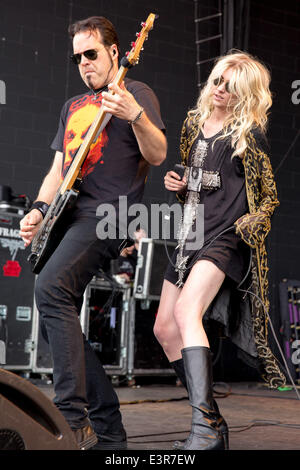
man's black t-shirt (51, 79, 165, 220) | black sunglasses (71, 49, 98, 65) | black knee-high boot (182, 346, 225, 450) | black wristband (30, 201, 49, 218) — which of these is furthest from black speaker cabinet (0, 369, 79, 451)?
black sunglasses (71, 49, 98, 65)

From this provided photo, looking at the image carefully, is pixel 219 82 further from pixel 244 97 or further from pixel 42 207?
pixel 42 207

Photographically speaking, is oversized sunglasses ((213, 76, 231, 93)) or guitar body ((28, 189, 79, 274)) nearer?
guitar body ((28, 189, 79, 274))

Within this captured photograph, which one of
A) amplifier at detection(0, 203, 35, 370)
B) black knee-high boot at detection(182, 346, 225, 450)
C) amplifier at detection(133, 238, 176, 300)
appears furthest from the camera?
amplifier at detection(133, 238, 176, 300)

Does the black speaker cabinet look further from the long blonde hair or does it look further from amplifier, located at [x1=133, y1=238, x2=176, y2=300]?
amplifier, located at [x1=133, y1=238, x2=176, y2=300]

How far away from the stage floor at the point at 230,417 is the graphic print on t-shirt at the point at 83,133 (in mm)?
1182

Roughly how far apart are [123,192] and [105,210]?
112 mm

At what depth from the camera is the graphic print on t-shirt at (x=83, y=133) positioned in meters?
2.78

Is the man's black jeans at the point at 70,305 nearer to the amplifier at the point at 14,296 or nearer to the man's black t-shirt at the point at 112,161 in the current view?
the man's black t-shirt at the point at 112,161

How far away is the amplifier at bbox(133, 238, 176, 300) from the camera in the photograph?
23.2 feet

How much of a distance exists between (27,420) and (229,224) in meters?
1.38

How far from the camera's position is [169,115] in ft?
27.1

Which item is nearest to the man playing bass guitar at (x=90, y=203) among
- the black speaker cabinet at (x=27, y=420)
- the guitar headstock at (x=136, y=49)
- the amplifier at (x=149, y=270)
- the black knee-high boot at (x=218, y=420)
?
the guitar headstock at (x=136, y=49)

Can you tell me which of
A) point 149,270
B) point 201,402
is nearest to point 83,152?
point 201,402

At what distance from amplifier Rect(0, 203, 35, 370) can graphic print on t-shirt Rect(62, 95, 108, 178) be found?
12.1 ft
